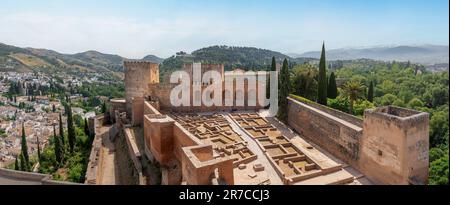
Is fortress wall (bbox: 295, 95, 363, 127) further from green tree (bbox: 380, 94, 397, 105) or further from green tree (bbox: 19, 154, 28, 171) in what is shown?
green tree (bbox: 380, 94, 397, 105)

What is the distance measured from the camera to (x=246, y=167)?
41.9ft

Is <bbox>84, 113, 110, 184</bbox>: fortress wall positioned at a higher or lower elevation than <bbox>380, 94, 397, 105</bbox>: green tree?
lower

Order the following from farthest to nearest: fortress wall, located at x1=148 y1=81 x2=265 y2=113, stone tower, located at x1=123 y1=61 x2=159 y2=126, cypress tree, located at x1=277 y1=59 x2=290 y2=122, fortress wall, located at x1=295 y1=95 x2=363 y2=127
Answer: stone tower, located at x1=123 y1=61 x2=159 y2=126 → fortress wall, located at x1=148 y1=81 x2=265 y2=113 → cypress tree, located at x1=277 y1=59 x2=290 y2=122 → fortress wall, located at x1=295 y1=95 x2=363 y2=127

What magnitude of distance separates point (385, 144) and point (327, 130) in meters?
4.38

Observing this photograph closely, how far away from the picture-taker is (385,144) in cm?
1174

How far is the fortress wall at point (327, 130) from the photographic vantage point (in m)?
13.9

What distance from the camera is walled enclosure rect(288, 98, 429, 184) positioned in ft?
36.1

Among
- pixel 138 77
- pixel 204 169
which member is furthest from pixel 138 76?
pixel 204 169

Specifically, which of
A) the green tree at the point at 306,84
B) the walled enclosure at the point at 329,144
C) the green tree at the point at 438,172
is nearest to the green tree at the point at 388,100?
the green tree at the point at 306,84

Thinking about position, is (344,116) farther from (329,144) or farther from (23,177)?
(23,177)

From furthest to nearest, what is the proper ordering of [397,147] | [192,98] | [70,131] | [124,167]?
[70,131], [192,98], [124,167], [397,147]

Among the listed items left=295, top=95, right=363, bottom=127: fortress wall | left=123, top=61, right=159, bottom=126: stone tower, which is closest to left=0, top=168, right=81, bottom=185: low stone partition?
left=123, top=61, right=159, bottom=126: stone tower

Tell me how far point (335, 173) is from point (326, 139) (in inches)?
143

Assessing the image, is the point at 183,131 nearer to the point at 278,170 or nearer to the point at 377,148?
the point at 278,170
